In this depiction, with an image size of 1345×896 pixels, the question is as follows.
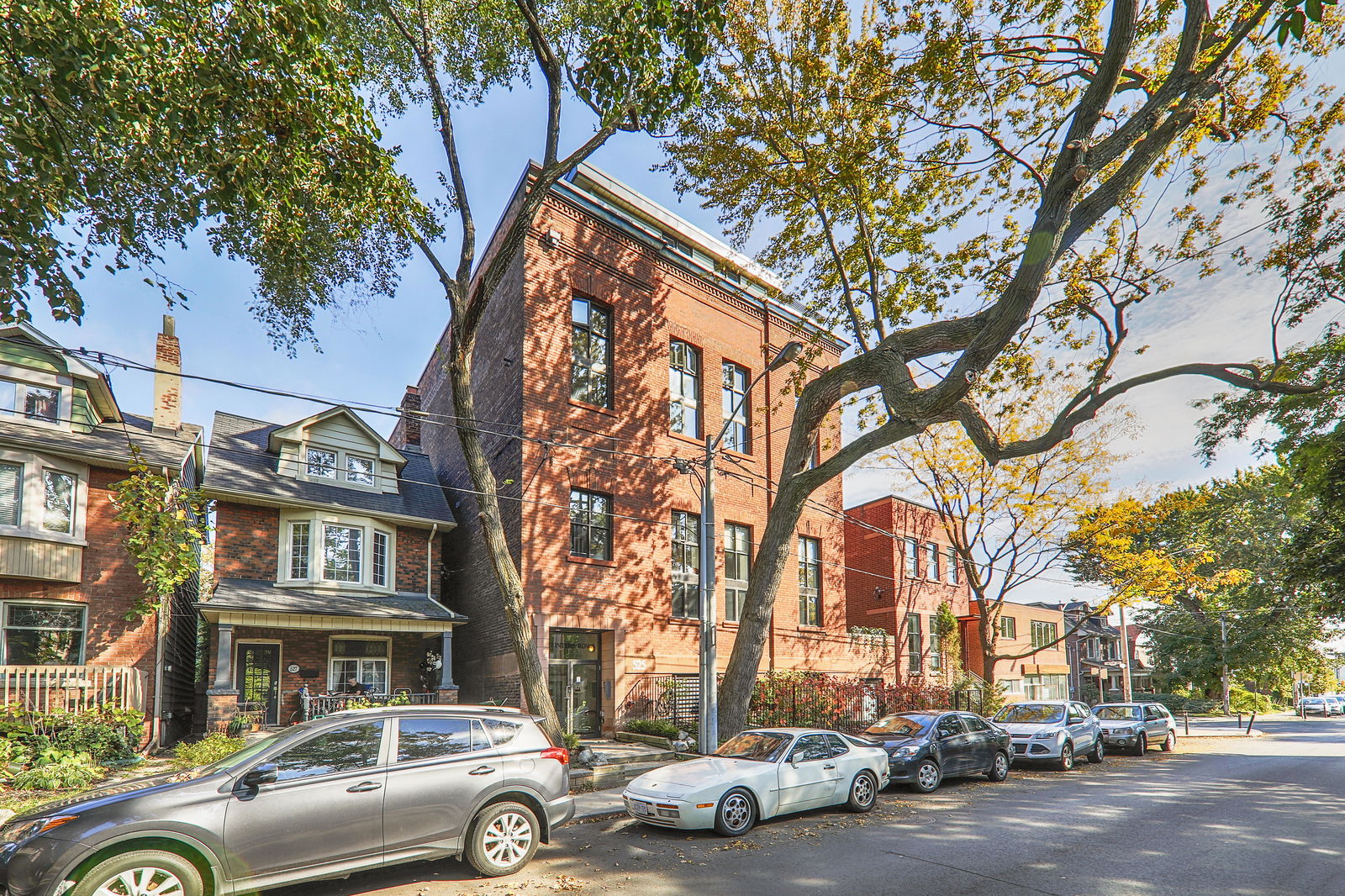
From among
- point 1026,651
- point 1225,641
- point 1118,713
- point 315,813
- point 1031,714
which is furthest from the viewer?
point 1225,641

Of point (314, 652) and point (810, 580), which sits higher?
point (810, 580)

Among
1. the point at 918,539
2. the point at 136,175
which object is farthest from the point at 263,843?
the point at 918,539

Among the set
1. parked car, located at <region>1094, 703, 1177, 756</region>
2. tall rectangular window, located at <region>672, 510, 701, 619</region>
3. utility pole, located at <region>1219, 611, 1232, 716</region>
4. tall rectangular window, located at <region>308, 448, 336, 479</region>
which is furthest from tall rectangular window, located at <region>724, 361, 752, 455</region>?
utility pole, located at <region>1219, 611, 1232, 716</region>

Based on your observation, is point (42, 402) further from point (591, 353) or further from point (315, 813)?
point (315, 813)

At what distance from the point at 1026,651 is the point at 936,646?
12160 mm

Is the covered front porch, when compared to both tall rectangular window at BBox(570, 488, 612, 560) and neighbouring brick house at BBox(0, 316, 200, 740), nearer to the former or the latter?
neighbouring brick house at BBox(0, 316, 200, 740)

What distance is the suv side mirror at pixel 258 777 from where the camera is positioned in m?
6.30

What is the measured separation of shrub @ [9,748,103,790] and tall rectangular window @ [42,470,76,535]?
521 centimetres

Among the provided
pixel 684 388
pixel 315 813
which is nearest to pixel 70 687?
pixel 315 813

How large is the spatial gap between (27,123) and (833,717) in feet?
62.0

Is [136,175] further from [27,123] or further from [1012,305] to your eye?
[1012,305]

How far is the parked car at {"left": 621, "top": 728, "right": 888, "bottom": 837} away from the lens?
9.04 metres

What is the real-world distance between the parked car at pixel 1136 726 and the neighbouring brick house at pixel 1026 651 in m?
11.1

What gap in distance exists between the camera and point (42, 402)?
1560cm
